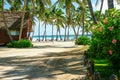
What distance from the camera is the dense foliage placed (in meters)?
10.1

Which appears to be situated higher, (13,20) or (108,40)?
(13,20)

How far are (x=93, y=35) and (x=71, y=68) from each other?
8.25 feet

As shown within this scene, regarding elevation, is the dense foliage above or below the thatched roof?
below

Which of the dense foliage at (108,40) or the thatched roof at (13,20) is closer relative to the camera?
the dense foliage at (108,40)

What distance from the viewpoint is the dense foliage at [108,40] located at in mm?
10055

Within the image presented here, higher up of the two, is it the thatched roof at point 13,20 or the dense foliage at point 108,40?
the thatched roof at point 13,20

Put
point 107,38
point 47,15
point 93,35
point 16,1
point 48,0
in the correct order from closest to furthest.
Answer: point 107,38 < point 93,35 < point 48,0 < point 16,1 < point 47,15

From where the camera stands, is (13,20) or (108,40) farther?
(13,20)

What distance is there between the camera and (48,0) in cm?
4081

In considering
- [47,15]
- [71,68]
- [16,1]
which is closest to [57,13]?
[47,15]

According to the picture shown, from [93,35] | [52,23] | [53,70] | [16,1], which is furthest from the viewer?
[52,23]

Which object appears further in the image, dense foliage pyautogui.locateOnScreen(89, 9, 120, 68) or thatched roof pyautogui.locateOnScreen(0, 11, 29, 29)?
thatched roof pyautogui.locateOnScreen(0, 11, 29, 29)

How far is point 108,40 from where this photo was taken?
33.8ft

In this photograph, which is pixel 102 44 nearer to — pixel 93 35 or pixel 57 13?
pixel 93 35
